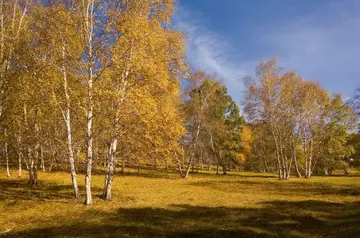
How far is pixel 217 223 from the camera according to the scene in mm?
15812

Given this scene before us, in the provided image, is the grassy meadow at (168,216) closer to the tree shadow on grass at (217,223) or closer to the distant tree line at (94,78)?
the tree shadow on grass at (217,223)

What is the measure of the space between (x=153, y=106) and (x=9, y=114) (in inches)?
540

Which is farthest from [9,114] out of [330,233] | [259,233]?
[330,233]

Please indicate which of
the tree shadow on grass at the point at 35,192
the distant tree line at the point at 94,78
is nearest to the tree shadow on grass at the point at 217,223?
the distant tree line at the point at 94,78

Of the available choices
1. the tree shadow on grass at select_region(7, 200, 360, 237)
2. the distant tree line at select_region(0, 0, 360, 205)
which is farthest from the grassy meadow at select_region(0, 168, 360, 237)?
the distant tree line at select_region(0, 0, 360, 205)

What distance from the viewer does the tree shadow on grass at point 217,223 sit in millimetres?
13688

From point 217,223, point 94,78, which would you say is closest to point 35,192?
point 94,78

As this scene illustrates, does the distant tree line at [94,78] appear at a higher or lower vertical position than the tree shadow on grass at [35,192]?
higher

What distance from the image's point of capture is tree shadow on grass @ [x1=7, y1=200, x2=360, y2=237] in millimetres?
13688

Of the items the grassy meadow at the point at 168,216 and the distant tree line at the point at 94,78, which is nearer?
the grassy meadow at the point at 168,216

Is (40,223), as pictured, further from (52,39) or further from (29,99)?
(52,39)

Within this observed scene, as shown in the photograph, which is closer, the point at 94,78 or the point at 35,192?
the point at 94,78

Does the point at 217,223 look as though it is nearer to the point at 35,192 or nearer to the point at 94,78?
the point at 94,78

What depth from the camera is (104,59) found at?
2164 cm
